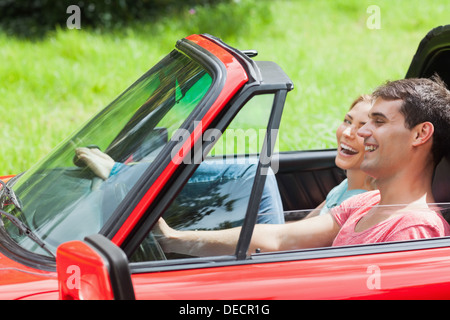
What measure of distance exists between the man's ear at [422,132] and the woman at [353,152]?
42 centimetres

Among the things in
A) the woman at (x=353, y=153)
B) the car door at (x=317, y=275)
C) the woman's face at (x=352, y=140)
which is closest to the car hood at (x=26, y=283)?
the car door at (x=317, y=275)

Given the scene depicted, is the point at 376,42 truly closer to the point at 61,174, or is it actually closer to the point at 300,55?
the point at 300,55

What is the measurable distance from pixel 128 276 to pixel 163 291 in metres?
0.21

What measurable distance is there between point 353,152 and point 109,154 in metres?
1.03

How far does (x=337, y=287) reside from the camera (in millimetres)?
1780

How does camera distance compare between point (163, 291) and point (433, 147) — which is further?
point (433, 147)

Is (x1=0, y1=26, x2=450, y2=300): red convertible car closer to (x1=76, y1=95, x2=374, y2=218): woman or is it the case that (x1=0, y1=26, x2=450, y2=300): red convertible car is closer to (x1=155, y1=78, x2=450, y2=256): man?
(x1=155, y1=78, x2=450, y2=256): man

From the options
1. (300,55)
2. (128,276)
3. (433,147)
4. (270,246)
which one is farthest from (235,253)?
(300,55)

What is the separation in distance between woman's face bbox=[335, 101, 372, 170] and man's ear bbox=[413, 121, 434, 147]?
427 millimetres

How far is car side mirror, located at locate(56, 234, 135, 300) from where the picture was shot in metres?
1.53

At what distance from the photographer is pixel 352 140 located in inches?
104

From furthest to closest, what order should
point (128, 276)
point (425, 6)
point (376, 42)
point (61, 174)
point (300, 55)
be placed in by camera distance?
point (425, 6) → point (376, 42) → point (300, 55) → point (61, 174) → point (128, 276)

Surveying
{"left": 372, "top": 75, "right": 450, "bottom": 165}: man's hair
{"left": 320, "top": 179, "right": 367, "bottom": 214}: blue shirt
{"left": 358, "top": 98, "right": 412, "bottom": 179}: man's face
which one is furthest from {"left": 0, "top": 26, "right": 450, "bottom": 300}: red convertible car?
{"left": 320, "top": 179, "right": 367, "bottom": 214}: blue shirt

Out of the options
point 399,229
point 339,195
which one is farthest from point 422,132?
point 339,195
